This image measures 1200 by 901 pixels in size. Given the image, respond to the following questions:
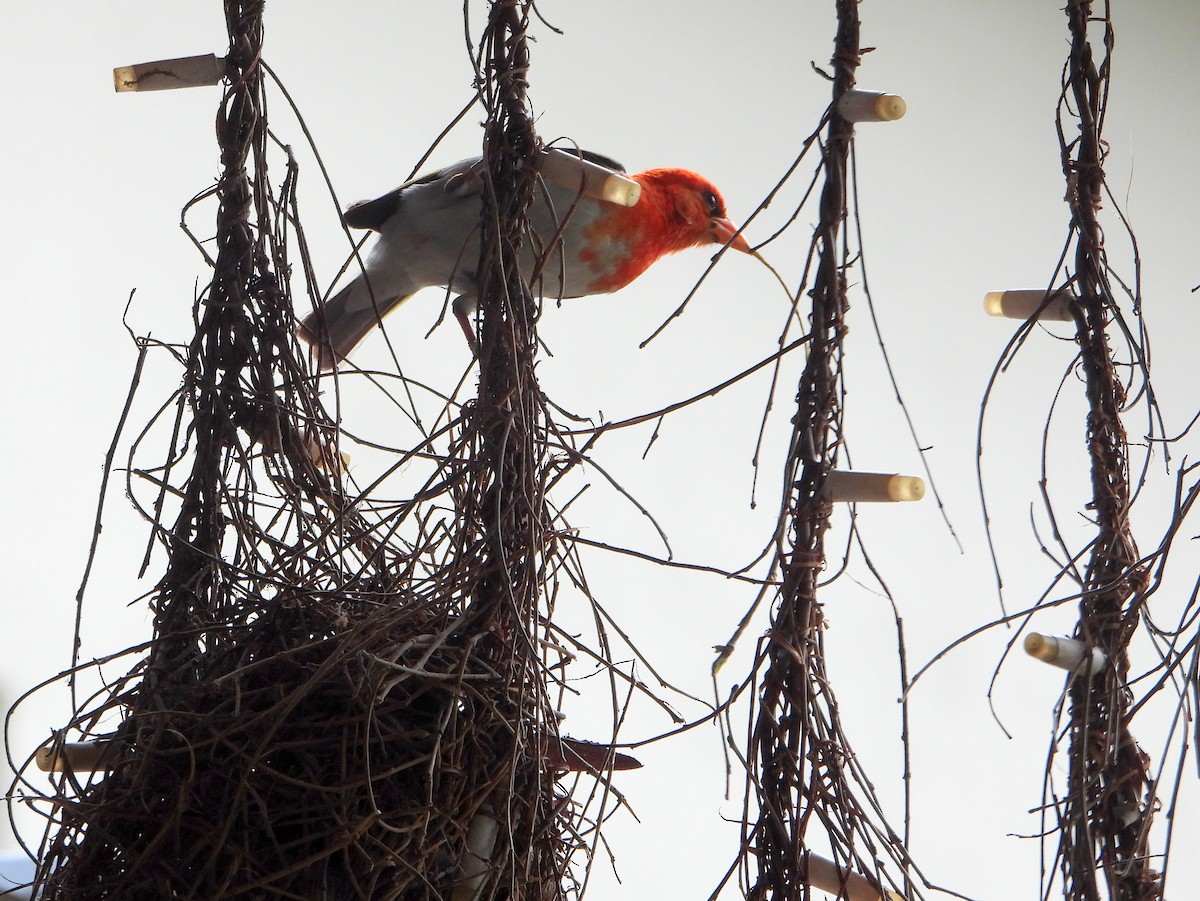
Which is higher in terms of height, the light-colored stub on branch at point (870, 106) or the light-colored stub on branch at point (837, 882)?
the light-colored stub on branch at point (870, 106)

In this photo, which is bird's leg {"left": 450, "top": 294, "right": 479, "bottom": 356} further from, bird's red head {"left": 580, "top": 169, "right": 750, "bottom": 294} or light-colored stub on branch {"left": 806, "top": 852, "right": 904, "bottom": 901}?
light-colored stub on branch {"left": 806, "top": 852, "right": 904, "bottom": 901}

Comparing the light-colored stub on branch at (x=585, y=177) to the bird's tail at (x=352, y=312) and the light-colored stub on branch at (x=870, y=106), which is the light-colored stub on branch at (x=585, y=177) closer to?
the light-colored stub on branch at (x=870, y=106)

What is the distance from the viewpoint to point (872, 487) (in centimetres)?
61

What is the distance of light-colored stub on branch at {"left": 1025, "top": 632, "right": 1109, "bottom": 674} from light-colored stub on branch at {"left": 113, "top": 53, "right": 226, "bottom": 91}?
21.7 inches

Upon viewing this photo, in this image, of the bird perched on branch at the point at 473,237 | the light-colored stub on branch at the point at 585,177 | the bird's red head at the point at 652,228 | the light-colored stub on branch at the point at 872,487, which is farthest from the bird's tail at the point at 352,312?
the light-colored stub on branch at the point at 872,487

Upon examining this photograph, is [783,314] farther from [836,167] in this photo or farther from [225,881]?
[225,881]

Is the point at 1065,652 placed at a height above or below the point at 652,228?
below

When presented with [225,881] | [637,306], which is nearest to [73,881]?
[225,881]

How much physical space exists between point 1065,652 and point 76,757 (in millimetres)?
520

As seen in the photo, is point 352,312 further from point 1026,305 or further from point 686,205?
point 1026,305

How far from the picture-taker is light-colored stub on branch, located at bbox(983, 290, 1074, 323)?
748mm

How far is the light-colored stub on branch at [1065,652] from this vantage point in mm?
675

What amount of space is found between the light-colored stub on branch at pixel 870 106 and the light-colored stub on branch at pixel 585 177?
119 mm

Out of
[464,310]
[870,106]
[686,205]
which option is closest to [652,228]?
[686,205]
